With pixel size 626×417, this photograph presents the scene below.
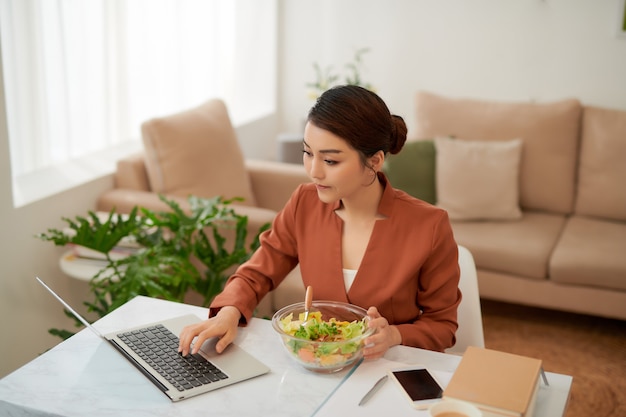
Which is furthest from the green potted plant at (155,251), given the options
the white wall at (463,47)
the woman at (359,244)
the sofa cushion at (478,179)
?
the white wall at (463,47)

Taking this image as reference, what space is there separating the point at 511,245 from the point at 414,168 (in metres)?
0.61

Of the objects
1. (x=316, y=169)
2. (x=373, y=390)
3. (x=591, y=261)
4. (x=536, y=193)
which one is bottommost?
(x=591, y=261)

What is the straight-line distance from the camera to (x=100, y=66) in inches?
128

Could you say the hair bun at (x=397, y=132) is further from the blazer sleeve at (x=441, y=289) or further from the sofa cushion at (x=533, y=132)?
the sofa cushion at (x=533, y=132)

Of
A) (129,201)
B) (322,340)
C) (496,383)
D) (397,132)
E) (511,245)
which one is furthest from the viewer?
(511,245)

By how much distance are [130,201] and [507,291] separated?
66.2 inches

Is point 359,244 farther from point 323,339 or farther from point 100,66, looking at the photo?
point 100,66

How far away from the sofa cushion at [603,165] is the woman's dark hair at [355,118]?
2.32 meters

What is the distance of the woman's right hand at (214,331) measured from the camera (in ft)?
5.24

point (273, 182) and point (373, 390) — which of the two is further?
point (273, 182)

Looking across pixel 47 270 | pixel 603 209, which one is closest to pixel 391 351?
pixel 47 270

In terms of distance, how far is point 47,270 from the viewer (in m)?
2.84

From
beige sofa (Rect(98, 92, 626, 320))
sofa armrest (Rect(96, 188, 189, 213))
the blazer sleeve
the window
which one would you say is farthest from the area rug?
the window

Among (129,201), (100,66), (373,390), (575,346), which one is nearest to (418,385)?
(373,390)
